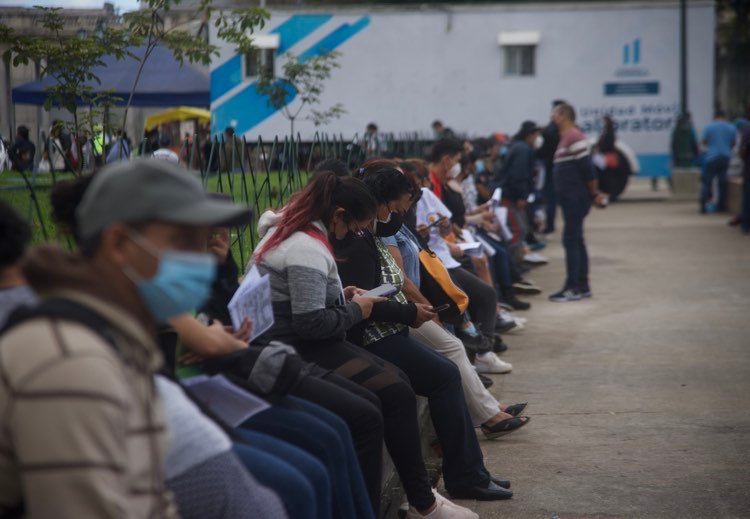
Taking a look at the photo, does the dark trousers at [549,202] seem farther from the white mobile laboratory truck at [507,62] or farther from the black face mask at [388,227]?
the black face mask at [388,227]

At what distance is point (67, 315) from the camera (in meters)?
2.11

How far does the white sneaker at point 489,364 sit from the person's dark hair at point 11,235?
5.42 metres

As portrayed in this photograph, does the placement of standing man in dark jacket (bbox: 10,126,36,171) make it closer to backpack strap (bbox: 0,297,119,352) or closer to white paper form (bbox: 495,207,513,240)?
backpack strap (bbox: 0,297,119,352)

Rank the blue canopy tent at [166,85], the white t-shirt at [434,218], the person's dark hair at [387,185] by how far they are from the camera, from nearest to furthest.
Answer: the person's dark hair at [387,185] < the white t-shirt at [434,218] < the blue canopy tent at [166,85]

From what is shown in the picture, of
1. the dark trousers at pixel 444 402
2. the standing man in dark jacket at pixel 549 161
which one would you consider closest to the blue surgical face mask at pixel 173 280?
the dark trousers at pixel 444 402

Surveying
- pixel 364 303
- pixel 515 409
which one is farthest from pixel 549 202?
pixel 364 303

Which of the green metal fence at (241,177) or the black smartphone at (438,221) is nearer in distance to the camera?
the green metal fence at (241,177)

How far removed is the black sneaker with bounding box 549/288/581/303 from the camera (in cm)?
1134

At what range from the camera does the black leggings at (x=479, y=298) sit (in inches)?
317

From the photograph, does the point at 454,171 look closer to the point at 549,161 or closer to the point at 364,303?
the point at 364,303

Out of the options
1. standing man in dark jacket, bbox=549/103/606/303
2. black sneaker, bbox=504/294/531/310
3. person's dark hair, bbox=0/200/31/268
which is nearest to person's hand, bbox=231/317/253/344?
person's dark hair, bbox=0/200/31/268

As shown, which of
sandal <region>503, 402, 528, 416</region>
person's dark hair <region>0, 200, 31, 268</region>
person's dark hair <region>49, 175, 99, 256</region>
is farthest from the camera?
sandal <region>503, 402, 528, 416</region>

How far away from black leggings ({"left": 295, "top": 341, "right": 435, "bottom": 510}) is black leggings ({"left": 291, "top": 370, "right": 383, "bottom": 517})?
0.18m

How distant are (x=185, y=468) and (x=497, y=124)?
67.2 ft
